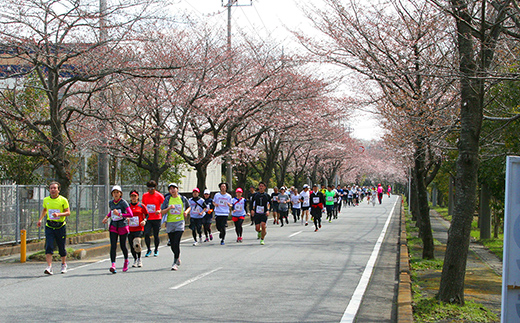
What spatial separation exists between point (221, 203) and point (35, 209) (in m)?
5.76

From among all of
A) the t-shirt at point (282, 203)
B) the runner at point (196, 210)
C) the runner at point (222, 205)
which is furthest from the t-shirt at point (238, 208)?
the t-shirt at point (282, 203)

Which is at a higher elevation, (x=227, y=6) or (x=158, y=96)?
(x=227, y=6)

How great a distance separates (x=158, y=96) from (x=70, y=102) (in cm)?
713

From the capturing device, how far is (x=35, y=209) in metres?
16.6

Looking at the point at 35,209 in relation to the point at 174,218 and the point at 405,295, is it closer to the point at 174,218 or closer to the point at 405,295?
the point at 174,218

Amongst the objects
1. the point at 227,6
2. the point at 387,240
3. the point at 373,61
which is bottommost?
the point at 387,240

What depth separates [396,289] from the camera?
32.0ft

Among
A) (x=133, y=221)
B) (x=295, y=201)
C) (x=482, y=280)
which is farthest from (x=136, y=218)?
(x=295, y=201)

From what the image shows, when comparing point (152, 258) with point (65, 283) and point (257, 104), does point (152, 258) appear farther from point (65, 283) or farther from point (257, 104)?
point (257, 104)

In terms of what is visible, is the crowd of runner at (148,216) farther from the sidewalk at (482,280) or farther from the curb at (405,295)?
the sidewalk at (482,280)

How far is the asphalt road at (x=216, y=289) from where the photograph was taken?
23.8 ft

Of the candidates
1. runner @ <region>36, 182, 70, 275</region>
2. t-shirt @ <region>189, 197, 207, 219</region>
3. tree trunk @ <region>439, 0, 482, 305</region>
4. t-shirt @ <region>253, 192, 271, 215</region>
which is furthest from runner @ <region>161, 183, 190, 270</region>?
tree trunk @ <region>439, 0, 482, 305</region>

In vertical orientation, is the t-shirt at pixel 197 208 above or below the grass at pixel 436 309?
above

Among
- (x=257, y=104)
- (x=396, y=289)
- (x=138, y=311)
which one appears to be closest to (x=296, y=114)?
(x=257, y=104)
